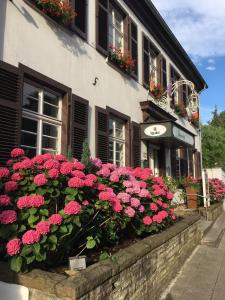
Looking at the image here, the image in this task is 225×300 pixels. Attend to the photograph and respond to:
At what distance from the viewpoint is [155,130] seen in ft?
34.7

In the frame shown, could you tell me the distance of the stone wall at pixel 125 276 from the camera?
3.29 m

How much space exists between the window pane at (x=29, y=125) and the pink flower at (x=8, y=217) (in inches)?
110

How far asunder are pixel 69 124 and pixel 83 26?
7.46 ft

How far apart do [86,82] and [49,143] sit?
1.78 meters

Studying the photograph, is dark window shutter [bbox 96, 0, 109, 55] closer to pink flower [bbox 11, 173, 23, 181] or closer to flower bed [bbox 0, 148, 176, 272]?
flower bed [bbox 0, 148, 176, 272]

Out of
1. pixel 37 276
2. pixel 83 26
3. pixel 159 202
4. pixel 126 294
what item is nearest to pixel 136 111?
pixel 83 26

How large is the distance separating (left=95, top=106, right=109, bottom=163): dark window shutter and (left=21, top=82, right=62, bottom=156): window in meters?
1.20

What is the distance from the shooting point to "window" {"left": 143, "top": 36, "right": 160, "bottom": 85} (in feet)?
38.2

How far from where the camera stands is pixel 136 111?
35.0 ft

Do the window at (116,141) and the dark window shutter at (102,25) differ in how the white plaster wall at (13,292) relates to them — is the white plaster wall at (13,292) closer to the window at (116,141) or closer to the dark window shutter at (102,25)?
the window at (116,141)

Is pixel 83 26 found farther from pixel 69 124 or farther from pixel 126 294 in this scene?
pixel 126 294

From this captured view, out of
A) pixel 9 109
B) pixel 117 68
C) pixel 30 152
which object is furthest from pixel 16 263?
pixel 117 68

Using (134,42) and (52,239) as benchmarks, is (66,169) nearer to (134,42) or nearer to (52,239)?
(52,239)

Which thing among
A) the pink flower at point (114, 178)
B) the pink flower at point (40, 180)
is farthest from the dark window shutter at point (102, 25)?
the pink flower at point (40, 180)
